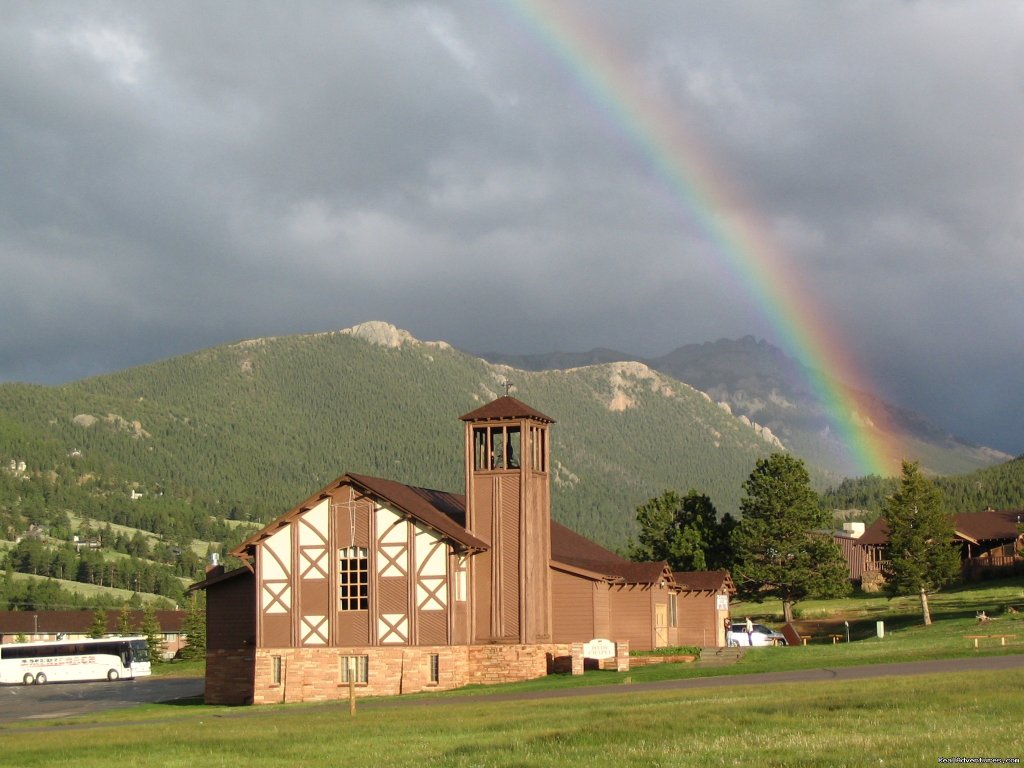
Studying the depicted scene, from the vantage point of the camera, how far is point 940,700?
26766 millimetres

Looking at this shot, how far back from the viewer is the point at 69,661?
96.4 metres

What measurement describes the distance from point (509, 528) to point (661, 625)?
13.3 m

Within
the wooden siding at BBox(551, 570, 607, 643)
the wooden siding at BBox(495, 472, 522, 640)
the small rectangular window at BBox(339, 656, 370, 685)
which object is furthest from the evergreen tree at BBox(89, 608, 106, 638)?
the wooden siding at BBox(495, 472, 522, 640)

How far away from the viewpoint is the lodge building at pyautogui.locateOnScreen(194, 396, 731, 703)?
178 feet

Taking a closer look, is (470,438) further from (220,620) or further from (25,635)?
(25,635)

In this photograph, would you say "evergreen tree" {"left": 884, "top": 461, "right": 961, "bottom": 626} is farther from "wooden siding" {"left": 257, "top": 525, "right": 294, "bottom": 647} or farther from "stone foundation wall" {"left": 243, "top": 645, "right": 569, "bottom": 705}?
"wooden siding" {"left": 257, "top": 525, "right": 294, "bottom": 647}

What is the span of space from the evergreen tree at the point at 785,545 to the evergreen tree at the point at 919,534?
5146 millimetres

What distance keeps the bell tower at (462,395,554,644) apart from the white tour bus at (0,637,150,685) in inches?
1989

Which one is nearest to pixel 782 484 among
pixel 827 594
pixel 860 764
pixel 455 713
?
pixel 827 594

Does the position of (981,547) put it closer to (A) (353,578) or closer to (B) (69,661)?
(A) (353,578)

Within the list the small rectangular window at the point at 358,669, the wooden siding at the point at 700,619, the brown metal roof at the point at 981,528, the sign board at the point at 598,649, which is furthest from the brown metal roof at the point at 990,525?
the small rectangular window at the point at 358,669

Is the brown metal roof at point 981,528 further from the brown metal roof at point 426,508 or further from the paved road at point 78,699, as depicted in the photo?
the paved road at point 78,699

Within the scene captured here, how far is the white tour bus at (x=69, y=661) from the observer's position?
95.9m

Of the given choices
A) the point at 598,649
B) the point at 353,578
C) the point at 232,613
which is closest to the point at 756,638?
the point at 598,649
